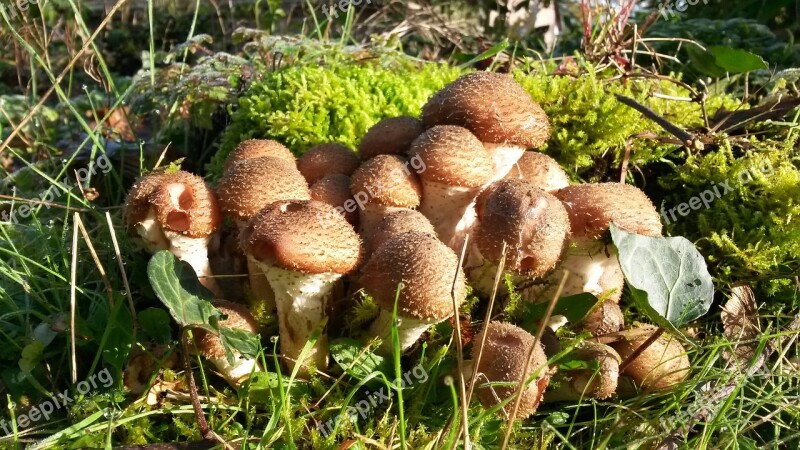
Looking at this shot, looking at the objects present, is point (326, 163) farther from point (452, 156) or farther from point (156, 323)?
point (156, 323)

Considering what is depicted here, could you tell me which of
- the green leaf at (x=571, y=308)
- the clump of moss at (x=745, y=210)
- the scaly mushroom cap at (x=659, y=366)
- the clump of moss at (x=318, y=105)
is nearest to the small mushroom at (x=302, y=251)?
the green leaf at (x=571, y=308)

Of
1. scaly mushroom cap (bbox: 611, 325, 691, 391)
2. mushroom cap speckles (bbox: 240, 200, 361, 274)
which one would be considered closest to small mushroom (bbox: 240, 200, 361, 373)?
mushroom cap speckles (bbox: 240, 200, 361, 274)

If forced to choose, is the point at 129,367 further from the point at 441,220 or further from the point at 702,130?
the point at 702,130

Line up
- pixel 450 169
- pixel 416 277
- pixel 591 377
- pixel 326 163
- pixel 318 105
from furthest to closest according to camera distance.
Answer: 1. pixel 318 105
2. pixel 326 163
3. pixel 450 169
4. pixel 591 377
5. pixel 416 277

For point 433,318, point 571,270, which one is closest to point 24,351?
point 433,318

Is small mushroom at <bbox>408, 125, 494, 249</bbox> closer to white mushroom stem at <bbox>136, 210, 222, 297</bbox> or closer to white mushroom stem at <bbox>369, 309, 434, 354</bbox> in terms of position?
white mushroom stem at <bbox>369, 309, 434, 354</bbox>

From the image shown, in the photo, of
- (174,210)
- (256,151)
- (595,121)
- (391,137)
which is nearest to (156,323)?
(174,210)

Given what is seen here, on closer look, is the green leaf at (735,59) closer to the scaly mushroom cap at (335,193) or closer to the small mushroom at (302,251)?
the scaly mushroom cap at (335,193)
